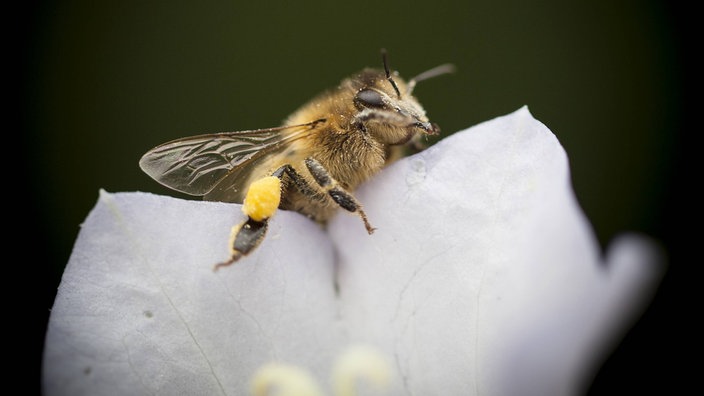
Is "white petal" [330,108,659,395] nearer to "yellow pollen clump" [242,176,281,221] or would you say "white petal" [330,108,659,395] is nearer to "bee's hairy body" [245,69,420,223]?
"bee's hairy body" [245,69,420,223]

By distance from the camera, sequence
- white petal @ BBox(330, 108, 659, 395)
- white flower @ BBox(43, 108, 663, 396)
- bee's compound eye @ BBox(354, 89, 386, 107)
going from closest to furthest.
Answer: white petal @ BBox(330, 108, 659, 395) < white flower @ BBox(43, 108, 663, 396) < bee's compound eye @ BBox(354, 89, 386, 107)

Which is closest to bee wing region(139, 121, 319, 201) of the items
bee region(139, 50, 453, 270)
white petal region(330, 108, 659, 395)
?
bee region(139, 50, 453, 270)

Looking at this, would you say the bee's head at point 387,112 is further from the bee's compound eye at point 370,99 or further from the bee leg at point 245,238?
the bee leg at point 245,238

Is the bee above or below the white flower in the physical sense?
above

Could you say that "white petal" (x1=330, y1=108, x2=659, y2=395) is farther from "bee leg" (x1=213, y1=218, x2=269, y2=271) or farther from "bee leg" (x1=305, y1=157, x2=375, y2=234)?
"bee leg" (x1=213, y1=218, x2=269, y2=271)

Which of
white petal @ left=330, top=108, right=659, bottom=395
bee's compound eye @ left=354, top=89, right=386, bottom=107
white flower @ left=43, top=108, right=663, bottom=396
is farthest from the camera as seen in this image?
bee's compound eye @ left=354, top=89, right=386, bottom=107

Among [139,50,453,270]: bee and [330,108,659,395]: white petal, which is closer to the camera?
[330,108,659,395]: white petal

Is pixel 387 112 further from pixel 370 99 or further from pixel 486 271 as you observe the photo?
pixel 486 271

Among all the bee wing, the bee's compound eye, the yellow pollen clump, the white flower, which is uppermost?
the bee's compound eye
